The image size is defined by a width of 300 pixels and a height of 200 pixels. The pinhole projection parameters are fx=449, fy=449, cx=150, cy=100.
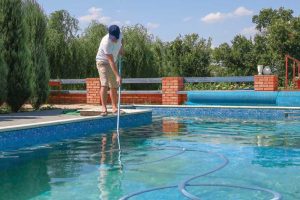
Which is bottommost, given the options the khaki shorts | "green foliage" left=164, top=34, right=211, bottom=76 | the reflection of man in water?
the reflection of man in water

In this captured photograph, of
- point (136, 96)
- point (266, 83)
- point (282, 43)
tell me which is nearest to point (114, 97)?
point (266, 83)

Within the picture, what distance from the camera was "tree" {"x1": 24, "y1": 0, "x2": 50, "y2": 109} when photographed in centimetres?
1261

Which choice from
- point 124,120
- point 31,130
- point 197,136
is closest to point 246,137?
point 197,136

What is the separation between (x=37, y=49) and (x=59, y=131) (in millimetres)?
5575

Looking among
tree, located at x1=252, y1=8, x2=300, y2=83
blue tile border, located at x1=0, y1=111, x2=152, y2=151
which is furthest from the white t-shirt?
tree, located at x1=252, y1=8, x2=300, y2=83

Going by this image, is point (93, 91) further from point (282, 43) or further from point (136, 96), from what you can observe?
point (282, 43)

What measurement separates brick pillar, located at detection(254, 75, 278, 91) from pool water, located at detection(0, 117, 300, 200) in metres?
5.26

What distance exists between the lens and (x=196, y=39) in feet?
116

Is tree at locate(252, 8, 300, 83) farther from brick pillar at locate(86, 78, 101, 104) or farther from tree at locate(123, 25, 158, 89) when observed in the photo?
brick pillar at locate(86, 78, 101, 104)

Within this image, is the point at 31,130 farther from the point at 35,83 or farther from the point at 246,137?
the point at 35,83

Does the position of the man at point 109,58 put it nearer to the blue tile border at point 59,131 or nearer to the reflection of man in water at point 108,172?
the blue tile border at point 59,131

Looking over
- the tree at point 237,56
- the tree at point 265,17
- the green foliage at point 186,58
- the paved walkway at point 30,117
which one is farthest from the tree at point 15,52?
the tree at point 265,17

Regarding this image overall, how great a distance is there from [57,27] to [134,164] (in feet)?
56.0

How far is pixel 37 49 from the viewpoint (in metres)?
12.7
